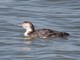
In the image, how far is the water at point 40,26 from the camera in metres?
15.0

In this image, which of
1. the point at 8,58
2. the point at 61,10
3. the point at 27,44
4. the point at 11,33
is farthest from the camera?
the point at 61,10

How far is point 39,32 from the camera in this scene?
17.2 m

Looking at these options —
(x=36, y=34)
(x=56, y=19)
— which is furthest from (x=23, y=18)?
(x=36, y=34)

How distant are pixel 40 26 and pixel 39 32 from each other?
1362 millimetres

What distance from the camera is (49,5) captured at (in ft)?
72.5

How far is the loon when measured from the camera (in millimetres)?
16844

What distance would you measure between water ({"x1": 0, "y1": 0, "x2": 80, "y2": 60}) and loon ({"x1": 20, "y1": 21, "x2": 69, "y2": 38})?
210 millimetres

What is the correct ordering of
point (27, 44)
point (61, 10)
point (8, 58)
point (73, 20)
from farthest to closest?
point (61, 10) < point (73, 20) < point (27, 44) < point (8, 58)

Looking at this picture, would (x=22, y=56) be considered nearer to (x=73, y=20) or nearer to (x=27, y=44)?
(x=27, y=44)

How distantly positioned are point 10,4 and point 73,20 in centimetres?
363

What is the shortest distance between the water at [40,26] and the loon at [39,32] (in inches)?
8.3

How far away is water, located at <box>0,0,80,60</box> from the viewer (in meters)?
15.0

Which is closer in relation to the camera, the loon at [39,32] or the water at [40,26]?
the water at [40,26]

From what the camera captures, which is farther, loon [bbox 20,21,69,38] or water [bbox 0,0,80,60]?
loon [bbox 20,21,69,38]
